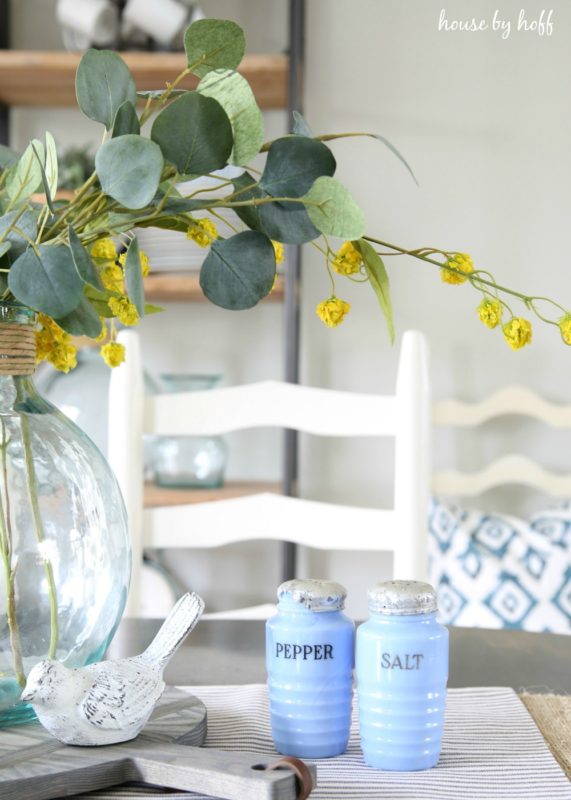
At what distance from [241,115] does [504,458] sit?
1492mm

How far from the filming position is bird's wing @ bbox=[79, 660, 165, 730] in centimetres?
54

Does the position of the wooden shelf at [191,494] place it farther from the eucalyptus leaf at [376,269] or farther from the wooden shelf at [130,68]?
the eucalyptus leaf at [376,269]

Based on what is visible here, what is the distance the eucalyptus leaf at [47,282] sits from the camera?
51cm

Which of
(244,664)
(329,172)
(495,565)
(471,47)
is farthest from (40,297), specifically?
(471,47)

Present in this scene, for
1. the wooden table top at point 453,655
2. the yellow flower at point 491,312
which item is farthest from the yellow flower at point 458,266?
the wooden table top at point 453,655

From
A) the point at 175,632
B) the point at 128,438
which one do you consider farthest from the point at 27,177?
the point at 128,438

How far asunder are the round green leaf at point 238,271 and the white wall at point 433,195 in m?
1.55

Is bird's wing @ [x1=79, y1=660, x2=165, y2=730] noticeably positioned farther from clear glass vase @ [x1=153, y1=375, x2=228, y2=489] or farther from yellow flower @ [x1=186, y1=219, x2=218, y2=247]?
clear glass vase @ [x1=153, y1=375, x2=228, y2=489]

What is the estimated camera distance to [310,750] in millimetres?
583

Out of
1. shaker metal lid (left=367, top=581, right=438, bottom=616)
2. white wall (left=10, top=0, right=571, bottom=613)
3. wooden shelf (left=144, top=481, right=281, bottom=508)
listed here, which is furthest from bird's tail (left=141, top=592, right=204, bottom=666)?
white wall (left=10, top=0, right=571, bottom=613)

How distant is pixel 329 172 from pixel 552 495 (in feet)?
4.95

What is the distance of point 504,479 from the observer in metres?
1.92

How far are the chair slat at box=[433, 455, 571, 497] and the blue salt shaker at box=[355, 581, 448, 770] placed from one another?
53.7 inches

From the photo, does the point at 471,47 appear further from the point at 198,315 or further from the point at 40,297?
the point at 40,297
